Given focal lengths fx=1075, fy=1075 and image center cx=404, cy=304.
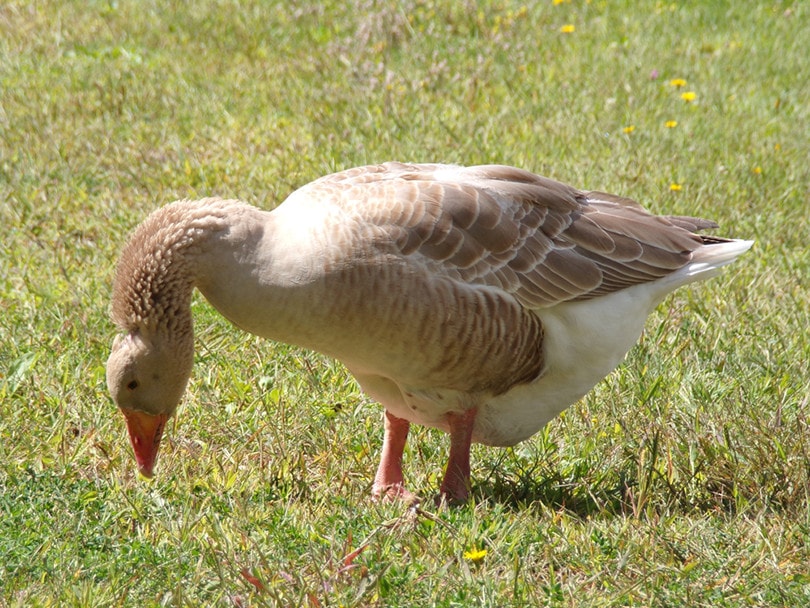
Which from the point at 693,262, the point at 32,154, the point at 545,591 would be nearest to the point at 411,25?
the point at 32,154

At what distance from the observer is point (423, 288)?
394cm

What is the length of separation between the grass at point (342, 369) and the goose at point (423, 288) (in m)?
0.37

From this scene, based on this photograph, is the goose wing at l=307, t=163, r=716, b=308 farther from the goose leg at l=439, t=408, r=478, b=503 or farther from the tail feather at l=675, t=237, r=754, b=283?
the goose leg at l=439, t=408, r=478, b=503

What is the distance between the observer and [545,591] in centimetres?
355

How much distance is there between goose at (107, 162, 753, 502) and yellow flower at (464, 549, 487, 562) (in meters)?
0.55

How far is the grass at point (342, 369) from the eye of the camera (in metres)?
3.67

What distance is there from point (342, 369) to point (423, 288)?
1.48 metres

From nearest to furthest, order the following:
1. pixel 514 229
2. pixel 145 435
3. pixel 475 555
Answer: pixel 475 555 → pixel 145 435 → pixel 514 229

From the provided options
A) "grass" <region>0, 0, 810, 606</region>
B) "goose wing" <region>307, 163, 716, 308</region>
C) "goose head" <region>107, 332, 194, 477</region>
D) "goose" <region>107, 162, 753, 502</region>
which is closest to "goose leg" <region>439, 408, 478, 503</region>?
"goose" <region>107, 162, 753, 502</region>

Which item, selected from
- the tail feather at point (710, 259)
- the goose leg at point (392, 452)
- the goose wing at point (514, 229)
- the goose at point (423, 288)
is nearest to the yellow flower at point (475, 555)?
the goose at point (423, 288)

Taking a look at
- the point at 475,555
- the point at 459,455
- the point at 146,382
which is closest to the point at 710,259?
the point at 459,455

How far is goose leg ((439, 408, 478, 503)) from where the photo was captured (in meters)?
4.32

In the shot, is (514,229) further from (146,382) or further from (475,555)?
(146,382)

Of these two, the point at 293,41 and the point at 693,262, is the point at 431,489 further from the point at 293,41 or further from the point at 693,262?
the point at 293,41
